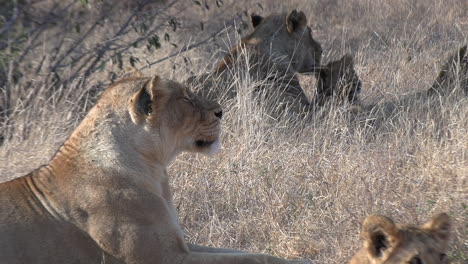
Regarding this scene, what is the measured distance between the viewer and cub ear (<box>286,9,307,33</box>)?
7.63m

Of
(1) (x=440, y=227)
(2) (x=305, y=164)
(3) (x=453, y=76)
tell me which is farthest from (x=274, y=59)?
(1) (x=440, y=227)

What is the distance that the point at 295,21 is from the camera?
25.3 ft

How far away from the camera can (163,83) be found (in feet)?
13.4

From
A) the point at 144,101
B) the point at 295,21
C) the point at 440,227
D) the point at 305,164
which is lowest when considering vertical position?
the point at 295,21

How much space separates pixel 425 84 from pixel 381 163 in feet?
8.99

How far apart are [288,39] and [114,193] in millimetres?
4042

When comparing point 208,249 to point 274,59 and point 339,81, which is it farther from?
point 274,59

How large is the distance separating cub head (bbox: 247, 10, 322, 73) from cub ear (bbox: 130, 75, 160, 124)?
11.7ft

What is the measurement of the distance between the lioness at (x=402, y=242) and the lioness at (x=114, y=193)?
90 cm

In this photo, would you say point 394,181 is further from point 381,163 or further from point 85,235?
point 85,235

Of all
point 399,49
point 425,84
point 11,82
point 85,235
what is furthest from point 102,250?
point 399,49

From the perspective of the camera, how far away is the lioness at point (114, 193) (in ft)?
12.4

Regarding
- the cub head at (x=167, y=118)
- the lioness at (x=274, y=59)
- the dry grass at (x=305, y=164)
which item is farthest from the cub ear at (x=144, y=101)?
the lioness at (x=274, y=59)

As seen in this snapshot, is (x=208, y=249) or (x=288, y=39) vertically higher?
(x=208, y=249)
